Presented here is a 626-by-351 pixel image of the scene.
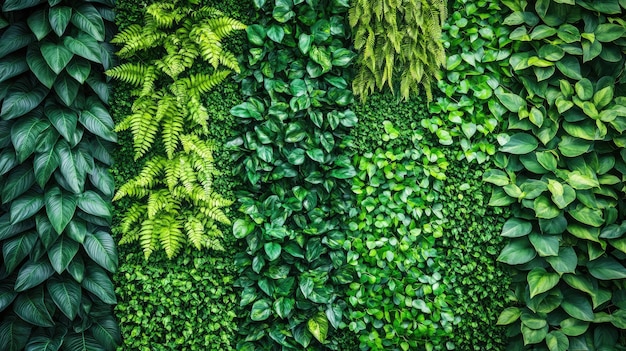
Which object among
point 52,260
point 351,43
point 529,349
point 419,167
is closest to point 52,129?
point 52,260

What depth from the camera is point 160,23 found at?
272cm

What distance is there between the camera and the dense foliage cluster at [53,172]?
8.44 ft

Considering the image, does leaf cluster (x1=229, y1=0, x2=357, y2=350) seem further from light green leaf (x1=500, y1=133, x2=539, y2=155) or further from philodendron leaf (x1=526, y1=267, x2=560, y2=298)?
philodendron leaf (x1=526, y1=267, x2=560, y2=298)

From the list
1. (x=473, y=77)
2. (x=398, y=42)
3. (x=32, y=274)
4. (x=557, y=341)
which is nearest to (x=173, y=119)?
(x=32, y=274)

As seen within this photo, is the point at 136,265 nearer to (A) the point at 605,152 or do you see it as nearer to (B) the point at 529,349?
(B) the point at 529,349

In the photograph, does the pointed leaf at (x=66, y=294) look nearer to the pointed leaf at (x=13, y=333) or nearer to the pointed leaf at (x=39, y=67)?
the pointed leaf at (x=13, y=333)

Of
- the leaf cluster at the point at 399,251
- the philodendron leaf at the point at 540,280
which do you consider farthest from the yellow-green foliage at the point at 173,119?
the philodendron leaf at the point at 540,280

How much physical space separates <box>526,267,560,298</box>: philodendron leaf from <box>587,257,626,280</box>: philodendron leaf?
27 cm

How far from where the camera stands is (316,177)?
2.97 meters

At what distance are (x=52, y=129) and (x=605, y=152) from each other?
12.2ft

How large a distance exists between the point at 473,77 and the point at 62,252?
3.02 meters

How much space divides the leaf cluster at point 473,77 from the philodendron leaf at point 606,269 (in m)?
1.02

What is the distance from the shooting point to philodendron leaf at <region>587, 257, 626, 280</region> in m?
2.79

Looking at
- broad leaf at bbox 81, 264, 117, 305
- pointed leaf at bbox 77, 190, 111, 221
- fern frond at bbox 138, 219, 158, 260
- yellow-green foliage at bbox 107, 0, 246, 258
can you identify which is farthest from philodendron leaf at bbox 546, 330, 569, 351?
pointed leaf at bbox 77, 190, 111, 221
